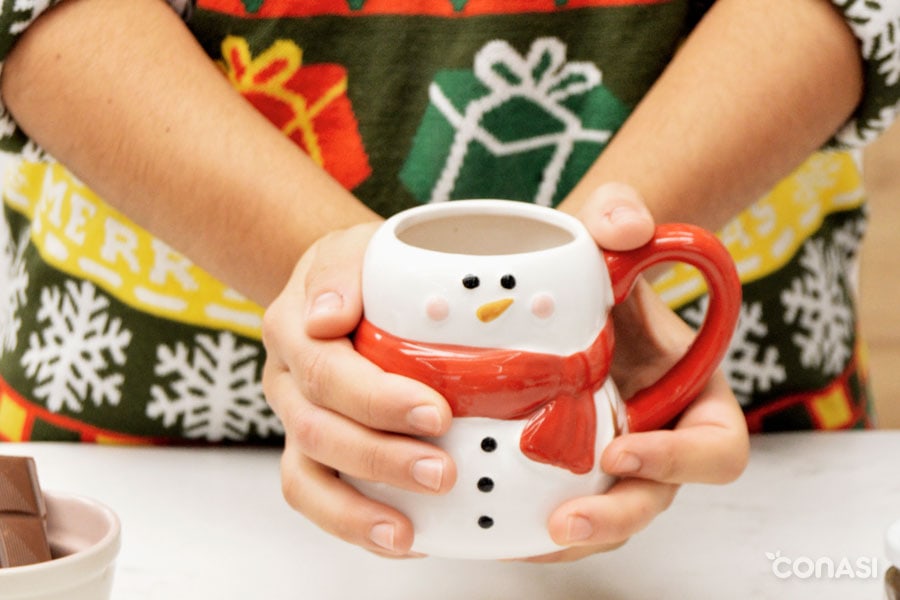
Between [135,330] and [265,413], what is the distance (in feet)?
0.37

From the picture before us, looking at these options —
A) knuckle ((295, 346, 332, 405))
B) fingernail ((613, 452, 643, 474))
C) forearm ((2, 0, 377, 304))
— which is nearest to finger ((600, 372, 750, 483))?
fingernail ((613, 452, 643, 474))

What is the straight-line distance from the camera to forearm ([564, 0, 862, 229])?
28.5 inches

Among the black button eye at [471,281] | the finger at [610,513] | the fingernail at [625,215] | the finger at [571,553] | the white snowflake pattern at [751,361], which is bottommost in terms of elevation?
the white snowflake pattern at [751,361]

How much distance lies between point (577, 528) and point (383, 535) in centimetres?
8

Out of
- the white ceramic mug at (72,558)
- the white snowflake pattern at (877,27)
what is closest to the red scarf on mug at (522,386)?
the white ceramic mug at (72,558)

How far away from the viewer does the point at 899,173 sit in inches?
57.8

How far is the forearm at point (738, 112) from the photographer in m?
0.72

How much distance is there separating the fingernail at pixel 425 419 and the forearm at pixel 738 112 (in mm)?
251

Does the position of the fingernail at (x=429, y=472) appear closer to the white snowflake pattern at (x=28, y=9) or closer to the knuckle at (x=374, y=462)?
the knuckle at (x=374, y=462)

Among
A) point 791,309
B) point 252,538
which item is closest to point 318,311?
point 252,538

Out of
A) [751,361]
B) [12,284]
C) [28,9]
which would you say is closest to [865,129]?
[751,361]

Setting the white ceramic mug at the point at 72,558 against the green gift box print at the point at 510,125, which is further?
the green gift box print at the point at 510,125

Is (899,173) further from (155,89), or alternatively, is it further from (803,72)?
(155,89)

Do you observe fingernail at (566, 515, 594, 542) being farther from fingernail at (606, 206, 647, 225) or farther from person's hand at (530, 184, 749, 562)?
fingernail at (606, 206, 647, 225)
